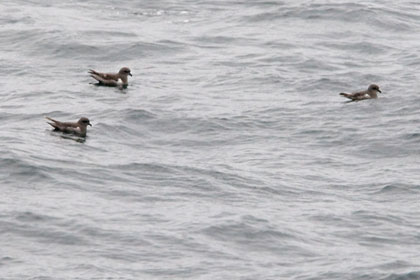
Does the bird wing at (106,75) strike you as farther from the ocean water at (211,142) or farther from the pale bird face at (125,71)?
the ocean water at (211,142)

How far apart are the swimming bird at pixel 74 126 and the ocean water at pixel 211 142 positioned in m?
0.31

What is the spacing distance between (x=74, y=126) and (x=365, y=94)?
27.5ft

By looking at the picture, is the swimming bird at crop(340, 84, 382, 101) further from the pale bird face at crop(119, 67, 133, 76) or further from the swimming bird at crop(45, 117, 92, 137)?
the swimming bird at crop(45, 117, 92, 137)

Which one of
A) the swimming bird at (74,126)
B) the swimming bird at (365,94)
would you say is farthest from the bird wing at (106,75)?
the swimming bird at (365,94)

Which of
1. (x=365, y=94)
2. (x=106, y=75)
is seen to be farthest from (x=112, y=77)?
(x=365, y=94)

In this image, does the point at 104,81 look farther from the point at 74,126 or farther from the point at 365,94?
the point at 365,94

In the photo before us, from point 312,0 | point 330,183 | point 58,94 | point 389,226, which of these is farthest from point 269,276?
point 312,0

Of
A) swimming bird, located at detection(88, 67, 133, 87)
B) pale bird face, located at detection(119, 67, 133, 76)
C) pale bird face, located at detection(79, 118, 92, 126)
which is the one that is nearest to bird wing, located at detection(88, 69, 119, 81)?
swimming bird, located at detection(88, 67, 133, 87)

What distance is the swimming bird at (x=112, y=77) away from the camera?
42.0 meters

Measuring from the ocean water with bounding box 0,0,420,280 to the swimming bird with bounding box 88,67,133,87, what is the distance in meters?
0.25

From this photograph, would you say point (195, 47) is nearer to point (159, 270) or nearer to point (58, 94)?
point (58, 94)

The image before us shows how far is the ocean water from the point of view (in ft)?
92.5

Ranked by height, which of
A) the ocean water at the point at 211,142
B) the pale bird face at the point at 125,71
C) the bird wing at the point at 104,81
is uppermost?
the pale bird face at the point at 125,71

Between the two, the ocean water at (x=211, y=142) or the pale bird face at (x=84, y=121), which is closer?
the ocean water at (x=211, y=142)
